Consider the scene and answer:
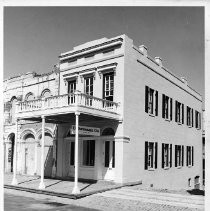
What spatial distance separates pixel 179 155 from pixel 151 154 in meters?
4.71

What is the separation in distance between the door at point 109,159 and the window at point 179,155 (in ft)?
23.7

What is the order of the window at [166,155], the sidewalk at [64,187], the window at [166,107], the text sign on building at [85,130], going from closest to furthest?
1. the sidewalk at [64,187]
2. the text sign on building at [85,130]
3. the window at [166,155]
4. the window at [166,107]

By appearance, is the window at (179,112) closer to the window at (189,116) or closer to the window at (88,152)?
the window at (189,116)

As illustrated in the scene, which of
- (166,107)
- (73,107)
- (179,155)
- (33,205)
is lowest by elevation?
(33,205)

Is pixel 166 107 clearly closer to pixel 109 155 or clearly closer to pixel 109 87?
pixel 109 87

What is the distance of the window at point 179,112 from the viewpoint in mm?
23438

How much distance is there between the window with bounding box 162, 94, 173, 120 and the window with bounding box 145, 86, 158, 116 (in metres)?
1.09

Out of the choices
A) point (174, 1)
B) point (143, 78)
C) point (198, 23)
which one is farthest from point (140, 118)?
point (174, 1)

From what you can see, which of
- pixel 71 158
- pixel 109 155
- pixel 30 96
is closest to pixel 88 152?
pixel 109 155

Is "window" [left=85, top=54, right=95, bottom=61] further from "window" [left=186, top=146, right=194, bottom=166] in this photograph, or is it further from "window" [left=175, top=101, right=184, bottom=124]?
"window" [left=186, top=146, right=194, bottom=166]

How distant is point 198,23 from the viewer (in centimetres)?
1175

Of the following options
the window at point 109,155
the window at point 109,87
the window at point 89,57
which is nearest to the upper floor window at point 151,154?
the window at point 109,155

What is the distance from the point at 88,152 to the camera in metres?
18.4

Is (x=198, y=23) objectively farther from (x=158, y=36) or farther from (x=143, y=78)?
(x=143, y=78)
